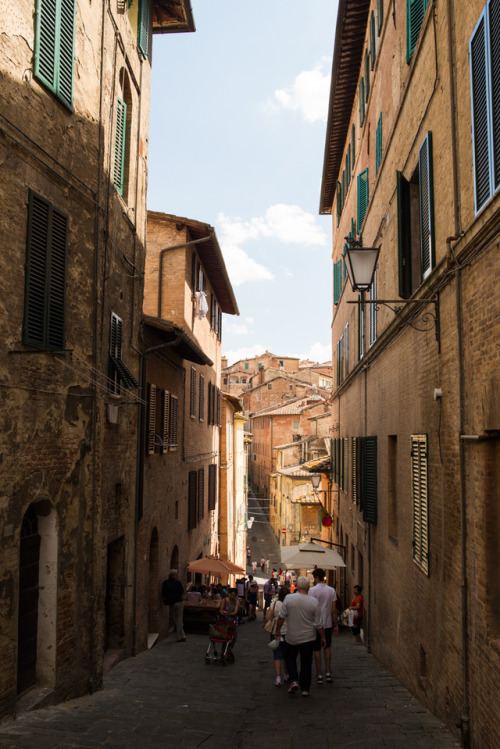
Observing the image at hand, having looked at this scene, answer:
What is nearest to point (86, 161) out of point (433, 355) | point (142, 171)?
point (142, 171)

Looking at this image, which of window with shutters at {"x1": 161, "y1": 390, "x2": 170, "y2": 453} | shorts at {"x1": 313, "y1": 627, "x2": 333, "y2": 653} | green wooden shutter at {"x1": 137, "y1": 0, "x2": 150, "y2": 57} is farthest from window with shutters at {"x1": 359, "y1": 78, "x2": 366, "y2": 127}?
shorts at {"x1": 313, "y1": 627, "x2": 333, "y2": 653}

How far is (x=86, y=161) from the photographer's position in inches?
345

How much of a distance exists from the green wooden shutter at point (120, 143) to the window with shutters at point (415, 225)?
4607mm

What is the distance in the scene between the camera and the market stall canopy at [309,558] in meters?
14.2

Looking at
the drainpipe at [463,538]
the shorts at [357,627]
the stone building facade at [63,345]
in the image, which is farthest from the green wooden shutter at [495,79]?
the shorts at [357,627]

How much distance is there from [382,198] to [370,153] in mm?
2694

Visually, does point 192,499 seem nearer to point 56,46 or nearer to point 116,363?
point 116,363

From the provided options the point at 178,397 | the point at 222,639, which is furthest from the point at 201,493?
the point at 222,639

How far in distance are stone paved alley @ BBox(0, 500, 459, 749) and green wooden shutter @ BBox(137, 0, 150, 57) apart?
429 inches

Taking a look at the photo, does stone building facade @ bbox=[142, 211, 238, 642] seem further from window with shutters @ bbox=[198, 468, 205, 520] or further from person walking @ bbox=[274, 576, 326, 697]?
person walking @ bbox=[274, 576, 326, 697]

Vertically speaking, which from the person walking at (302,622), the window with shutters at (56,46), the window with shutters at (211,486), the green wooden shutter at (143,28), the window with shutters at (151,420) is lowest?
the person walking at (302,622)

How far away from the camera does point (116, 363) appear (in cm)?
1007

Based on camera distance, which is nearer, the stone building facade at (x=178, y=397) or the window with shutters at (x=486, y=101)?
the window with shutters at (x=486, y=101)

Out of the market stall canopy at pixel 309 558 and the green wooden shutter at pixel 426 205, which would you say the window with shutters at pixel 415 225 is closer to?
the green wooden shutter at pixel 426 205
